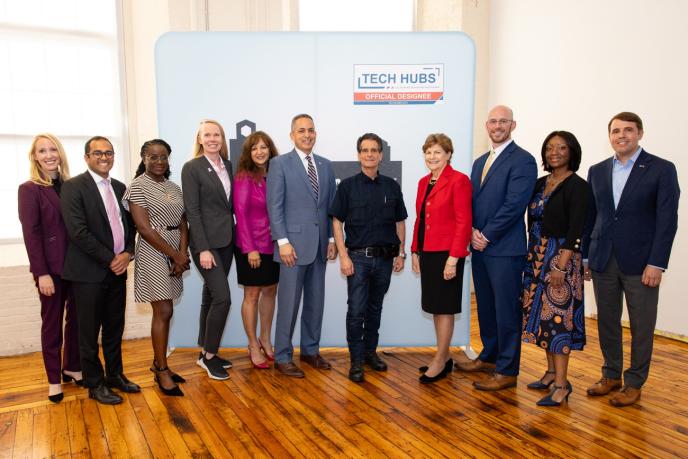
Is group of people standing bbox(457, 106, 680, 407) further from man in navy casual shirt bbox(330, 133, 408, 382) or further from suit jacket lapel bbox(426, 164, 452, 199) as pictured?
man in navy casual shirt bbox(330, 133, 408, 382)

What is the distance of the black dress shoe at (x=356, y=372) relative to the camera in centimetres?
327

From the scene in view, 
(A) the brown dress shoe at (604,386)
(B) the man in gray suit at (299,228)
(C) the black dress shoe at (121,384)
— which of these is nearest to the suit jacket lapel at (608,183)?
(A) the brown dress shoe at (604,386)

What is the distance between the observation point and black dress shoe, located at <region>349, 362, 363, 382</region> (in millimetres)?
3268

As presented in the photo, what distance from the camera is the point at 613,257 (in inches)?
114

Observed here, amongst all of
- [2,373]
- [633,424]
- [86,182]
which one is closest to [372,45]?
[86,182]

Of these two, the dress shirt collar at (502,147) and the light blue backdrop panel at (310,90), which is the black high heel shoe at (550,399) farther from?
the dress shirt collar at (502,147)

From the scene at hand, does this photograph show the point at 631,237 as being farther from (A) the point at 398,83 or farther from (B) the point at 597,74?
(B) the point at 597,74

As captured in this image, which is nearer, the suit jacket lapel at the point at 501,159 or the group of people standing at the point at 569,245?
the group of people standing at the point at 569,245

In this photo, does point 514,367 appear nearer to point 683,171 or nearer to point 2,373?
point 683,171

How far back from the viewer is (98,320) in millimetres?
2893

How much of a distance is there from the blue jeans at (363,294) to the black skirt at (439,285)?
288 mm

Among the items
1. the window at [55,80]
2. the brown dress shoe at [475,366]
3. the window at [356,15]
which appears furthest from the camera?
the window at [356,15]

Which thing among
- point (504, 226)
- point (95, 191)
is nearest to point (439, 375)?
point (504, 226)

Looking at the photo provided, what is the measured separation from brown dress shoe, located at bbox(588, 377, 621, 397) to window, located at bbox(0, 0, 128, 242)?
427 cm
